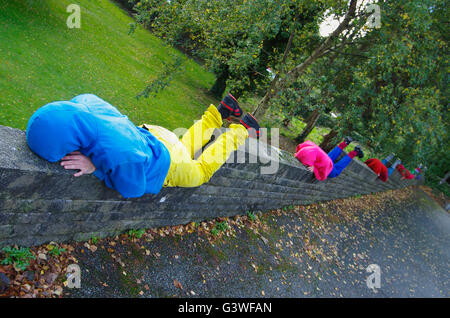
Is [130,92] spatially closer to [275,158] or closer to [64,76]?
[64,76]

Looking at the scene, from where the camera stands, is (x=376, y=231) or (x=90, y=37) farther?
(x=90, y=37)

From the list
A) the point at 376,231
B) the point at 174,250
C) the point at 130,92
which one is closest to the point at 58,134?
the point at 174,250

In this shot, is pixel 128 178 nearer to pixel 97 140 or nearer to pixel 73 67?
pixel 97 140

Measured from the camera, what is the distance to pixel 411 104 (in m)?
6.95

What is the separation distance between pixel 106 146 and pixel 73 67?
7.88 metres

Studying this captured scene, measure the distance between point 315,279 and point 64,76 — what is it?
26.5ft

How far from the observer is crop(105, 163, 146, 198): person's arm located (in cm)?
228

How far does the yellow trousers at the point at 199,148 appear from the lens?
306 cm

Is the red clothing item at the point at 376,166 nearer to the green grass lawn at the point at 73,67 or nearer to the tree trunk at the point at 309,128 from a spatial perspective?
the tree trunk at the point at 309,128

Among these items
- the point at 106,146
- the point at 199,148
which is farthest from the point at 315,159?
the point at 106,146

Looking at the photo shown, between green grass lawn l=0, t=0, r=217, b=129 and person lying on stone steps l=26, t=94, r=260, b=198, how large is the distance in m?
3.84

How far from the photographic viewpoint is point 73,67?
8477 mm

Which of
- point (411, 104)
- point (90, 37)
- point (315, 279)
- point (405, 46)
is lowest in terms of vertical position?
point (315, 279)

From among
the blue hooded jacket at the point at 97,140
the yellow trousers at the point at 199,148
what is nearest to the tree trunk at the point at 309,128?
the yellow trousers at the point at 199,148
